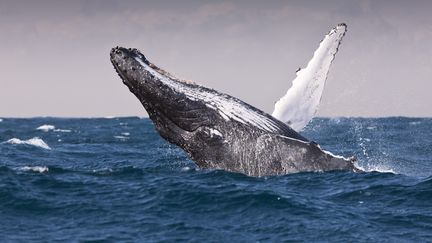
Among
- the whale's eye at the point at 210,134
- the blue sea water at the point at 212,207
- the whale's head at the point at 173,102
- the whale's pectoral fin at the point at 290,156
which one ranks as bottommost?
the blue sea water at the point at 212,207

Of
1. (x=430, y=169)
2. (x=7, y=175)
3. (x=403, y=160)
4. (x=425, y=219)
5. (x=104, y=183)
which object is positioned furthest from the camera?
(x=403, y=160)

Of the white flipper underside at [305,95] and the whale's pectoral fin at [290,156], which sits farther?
the white flipper underside at [305,95]

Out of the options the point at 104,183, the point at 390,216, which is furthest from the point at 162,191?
the point at 390,216

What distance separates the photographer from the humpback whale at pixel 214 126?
38.0 ft

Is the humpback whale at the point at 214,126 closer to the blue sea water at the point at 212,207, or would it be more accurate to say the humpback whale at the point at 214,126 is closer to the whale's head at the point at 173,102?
the whale's head at the point at 173,102

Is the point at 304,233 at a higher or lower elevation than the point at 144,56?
lower

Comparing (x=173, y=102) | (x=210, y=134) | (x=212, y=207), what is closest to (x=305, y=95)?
(x=210, y=134)

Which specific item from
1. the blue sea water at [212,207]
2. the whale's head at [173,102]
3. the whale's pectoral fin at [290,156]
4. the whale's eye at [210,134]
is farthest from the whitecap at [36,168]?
the whale's pectoral fin at [290,156]

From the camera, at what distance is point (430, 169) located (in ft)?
60.4

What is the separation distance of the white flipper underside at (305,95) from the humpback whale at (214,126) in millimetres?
784

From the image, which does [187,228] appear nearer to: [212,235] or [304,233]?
[212,235]

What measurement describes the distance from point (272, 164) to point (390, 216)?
2504 millimetres

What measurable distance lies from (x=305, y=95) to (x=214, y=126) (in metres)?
2.16

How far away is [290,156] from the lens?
12.0 meters
